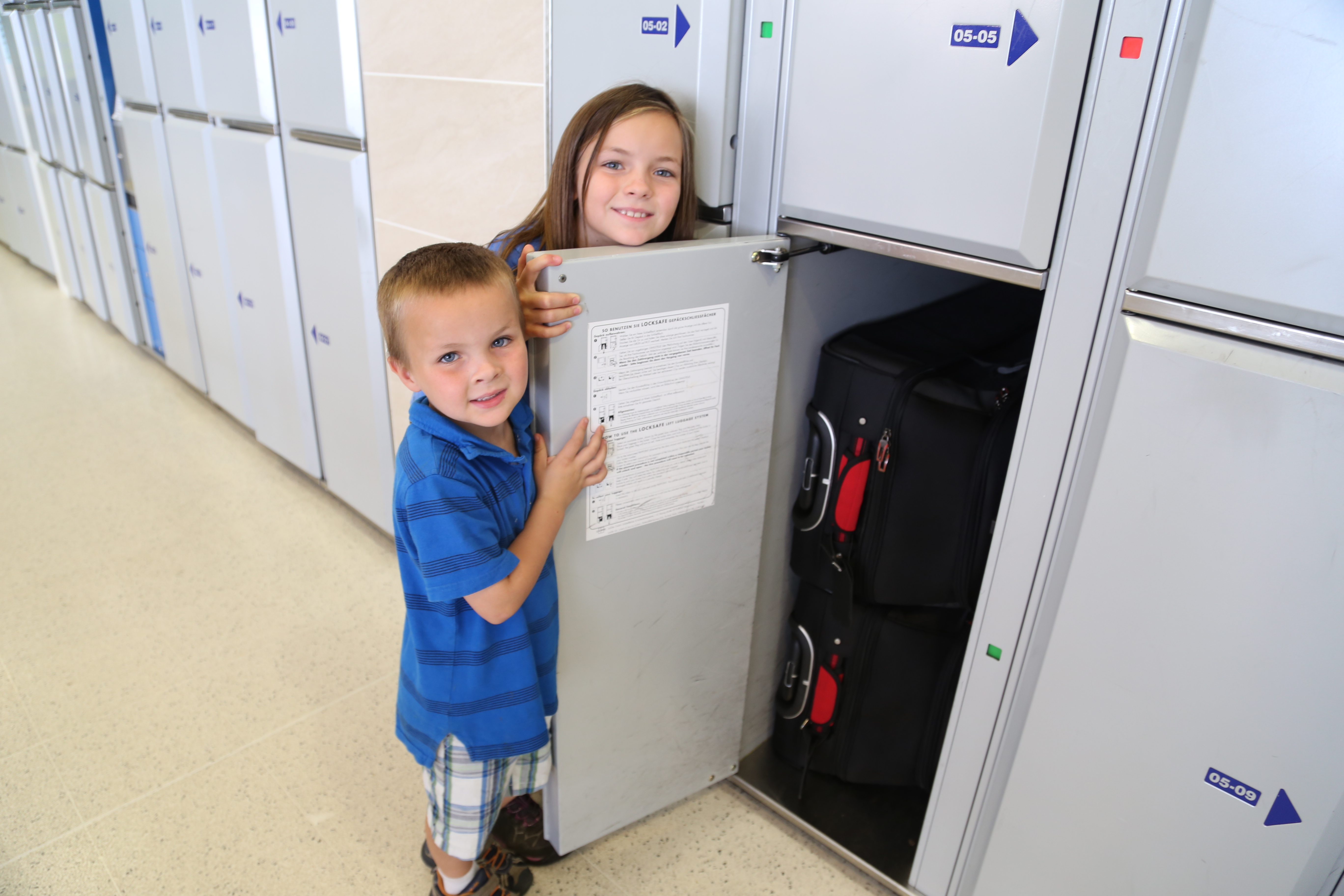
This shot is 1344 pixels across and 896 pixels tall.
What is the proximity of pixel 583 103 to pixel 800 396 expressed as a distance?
2.39 feet

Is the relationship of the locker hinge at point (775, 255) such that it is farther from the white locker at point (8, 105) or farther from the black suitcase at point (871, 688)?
the white locker at point (8, 105)

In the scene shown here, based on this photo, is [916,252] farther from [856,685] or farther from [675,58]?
[856,685]

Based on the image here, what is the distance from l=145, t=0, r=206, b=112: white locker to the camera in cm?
289

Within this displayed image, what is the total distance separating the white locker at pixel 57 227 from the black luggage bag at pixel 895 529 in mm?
5114

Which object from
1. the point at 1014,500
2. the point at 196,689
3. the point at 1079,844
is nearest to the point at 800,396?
the point at 1014,500

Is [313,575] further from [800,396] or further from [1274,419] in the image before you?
[1274,419]

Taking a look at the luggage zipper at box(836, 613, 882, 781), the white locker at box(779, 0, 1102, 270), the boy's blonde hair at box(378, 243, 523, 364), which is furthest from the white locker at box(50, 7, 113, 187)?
the luggage zipper at box(836, 613, 882, 781)

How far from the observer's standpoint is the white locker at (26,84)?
179 inches

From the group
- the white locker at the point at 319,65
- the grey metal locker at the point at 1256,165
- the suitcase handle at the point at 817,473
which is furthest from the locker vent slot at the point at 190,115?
the grey metal locker at the point at 1256,165

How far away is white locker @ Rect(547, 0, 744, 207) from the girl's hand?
0.46 m

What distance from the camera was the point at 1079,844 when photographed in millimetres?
1361

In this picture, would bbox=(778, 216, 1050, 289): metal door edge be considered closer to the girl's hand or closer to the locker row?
the girl's hand

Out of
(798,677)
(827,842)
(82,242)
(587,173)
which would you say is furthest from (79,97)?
(827,842)

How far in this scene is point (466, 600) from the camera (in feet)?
4.30
